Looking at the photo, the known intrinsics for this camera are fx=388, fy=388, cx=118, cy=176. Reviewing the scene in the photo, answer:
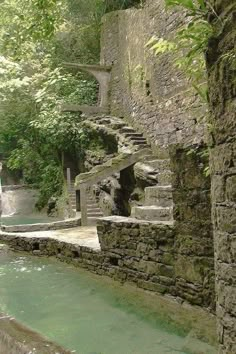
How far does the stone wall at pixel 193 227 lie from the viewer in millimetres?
4109

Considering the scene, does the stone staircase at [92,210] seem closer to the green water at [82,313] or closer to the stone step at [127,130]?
the stone step at [127,130]

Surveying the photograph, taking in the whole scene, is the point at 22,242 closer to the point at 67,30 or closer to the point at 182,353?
the point at 182,353

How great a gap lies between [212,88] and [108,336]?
2884mm

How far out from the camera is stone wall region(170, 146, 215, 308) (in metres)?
4.11

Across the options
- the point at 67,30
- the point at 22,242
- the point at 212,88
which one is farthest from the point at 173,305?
the point at 67,30

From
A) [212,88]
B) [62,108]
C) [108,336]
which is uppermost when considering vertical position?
[62,108]

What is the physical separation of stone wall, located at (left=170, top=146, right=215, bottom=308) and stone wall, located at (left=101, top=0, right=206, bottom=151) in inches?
168

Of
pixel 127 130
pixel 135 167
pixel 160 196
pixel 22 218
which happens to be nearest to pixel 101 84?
pixel 127 130

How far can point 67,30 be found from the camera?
1673 centimetres

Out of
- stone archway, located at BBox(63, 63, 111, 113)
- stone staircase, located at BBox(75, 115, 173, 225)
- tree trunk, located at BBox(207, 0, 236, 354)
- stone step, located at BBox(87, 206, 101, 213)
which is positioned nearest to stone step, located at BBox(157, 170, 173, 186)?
stone staircase, located at BBox(75, 115, 173, 225)

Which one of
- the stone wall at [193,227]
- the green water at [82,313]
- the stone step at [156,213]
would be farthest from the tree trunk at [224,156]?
the stone step at [156,213]

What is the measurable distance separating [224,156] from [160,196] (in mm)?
4482

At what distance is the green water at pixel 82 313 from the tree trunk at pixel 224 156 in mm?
1499

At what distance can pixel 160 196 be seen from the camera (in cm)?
678
